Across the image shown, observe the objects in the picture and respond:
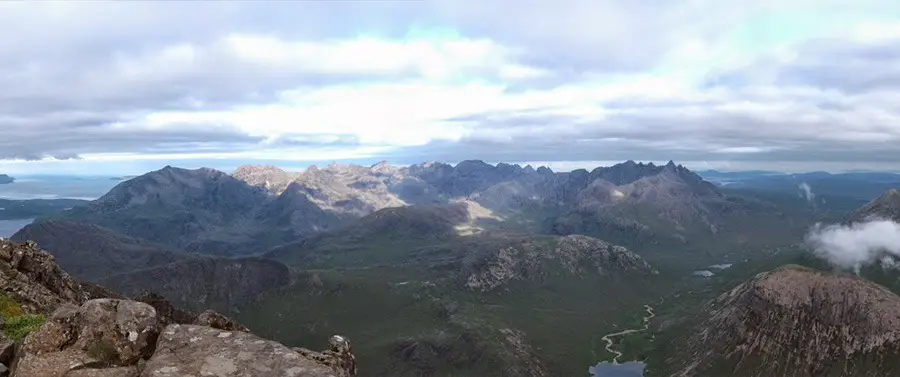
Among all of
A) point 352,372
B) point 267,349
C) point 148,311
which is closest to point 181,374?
point 267,349

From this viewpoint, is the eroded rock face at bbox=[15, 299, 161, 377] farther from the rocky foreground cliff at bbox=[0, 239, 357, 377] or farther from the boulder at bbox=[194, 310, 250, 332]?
the boulder at bbox=[194, 310, 250, 332]

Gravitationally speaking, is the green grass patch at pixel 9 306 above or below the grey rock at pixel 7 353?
below

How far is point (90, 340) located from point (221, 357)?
784 centimetres

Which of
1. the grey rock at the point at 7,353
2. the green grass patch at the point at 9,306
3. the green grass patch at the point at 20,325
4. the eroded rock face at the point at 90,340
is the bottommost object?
the green grass patch at the point at 9,306

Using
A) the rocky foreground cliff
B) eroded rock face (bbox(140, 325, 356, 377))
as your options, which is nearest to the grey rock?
the rocky foreground cliff

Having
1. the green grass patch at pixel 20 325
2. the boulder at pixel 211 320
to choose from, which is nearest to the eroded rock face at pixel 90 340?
the boulder at pixel 211 320

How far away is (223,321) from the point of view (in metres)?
46.3

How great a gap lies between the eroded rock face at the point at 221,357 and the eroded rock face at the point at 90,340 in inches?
64.4

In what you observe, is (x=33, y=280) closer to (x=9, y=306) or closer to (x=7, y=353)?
(x=9, y=306)

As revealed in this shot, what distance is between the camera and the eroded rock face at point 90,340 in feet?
98.5

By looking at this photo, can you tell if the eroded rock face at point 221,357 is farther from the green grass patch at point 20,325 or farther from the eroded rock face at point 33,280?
the eroded rock face at point 33,280

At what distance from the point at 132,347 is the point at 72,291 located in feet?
237

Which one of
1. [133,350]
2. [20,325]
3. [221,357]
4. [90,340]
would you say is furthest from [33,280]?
[221,357]

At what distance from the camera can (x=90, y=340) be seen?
1238 inches
